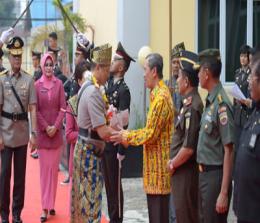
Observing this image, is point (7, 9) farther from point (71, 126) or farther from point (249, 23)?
point (71, 126)

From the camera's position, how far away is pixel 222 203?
4.97 metres

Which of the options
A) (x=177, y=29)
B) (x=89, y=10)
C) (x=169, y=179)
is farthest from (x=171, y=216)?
(x=89, y=10)

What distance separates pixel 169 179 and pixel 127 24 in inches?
223

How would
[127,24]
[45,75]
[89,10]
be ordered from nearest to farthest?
[45,75], [127,24], [89,10]

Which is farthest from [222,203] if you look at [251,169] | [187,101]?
[187,101]

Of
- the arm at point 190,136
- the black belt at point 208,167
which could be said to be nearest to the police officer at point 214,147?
the black belt at point 208,167

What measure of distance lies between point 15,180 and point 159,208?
7.51 feet

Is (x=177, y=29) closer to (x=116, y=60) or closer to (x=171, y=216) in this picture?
(x=116, y=60)

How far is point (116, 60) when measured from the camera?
7160 millimetres

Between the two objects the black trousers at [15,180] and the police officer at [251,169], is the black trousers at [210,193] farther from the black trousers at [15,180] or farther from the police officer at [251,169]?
the black trousers at [15,180]

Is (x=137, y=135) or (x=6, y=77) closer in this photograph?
(x=137, y=135)

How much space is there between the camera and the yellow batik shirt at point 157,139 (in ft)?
18.7

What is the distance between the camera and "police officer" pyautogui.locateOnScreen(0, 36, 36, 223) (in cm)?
734

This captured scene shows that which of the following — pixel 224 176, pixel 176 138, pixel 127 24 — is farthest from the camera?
pixel 127 24
